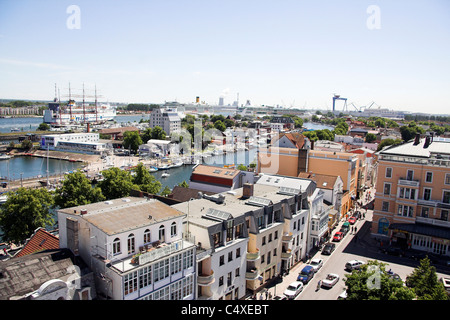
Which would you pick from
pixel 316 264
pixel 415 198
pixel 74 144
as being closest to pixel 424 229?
pixel 415 198

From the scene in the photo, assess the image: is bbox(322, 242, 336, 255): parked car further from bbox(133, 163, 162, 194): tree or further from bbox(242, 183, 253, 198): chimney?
bbox(133, 163, 162, 194): tree

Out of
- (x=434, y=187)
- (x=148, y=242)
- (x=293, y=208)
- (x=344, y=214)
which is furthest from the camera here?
(x=344, y=214)

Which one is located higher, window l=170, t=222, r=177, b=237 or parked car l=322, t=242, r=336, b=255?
window l=170, t=222, r=177, b=237

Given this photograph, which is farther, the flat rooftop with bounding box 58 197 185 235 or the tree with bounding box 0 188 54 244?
the tree with bounding box 0 188 54 244

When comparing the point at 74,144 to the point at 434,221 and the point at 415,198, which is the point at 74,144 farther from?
the point at 434,221

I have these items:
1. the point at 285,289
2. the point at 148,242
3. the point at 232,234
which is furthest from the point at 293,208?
the point at 148,242

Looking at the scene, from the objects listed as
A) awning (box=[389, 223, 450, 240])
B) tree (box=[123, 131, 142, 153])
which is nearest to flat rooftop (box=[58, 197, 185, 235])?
awning (box=[389, 223, 450, 240])

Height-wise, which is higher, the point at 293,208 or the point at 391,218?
the point at 293,208
